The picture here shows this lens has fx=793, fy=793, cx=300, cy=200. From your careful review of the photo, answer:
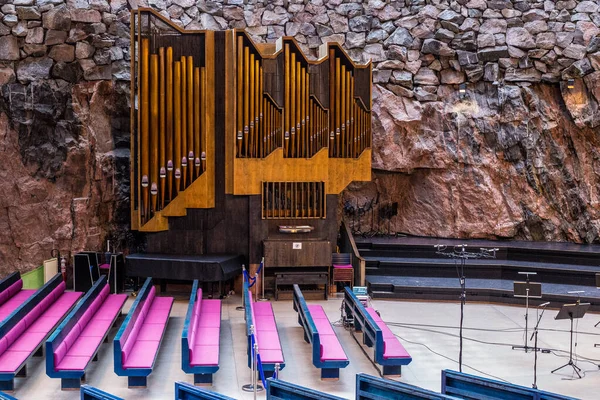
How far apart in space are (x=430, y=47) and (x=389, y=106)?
1.20 m

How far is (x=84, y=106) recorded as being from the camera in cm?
1238

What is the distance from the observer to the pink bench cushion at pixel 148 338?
7.17m

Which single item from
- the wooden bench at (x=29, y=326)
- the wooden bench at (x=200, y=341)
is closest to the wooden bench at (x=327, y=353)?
the wooden bench at (x=200, y=341)

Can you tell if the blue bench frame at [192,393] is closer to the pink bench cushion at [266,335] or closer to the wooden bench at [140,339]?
the wooden bench at [140,339]

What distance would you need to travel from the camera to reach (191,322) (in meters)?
7.94

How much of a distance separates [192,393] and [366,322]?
292 cm

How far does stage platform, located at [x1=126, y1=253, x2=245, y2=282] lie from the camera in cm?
1100

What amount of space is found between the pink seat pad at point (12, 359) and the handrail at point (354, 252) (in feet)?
17.6

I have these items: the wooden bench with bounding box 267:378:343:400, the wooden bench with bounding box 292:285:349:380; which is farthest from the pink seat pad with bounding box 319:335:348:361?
the wooden bench with bounding box 267:378:343:400

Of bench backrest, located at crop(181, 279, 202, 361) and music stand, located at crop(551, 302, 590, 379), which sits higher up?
music stand, located at crop(551, 302, 590, 379)

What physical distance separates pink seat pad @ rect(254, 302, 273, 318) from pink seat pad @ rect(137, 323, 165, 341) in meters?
1.22

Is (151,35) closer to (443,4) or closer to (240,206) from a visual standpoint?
(240,206)

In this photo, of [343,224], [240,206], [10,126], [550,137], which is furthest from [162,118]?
[550,137]

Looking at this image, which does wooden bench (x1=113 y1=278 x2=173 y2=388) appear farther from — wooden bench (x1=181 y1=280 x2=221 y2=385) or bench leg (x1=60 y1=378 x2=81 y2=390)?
bench leg (x1=60 y1=378 x2=81 y2=390)
